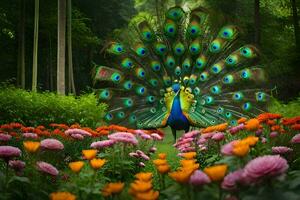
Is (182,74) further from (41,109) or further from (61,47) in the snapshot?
(61,47)

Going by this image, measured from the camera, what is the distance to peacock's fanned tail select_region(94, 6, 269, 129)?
12.2m

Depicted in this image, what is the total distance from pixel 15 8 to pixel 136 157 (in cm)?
2193

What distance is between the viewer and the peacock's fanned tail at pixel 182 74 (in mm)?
12211

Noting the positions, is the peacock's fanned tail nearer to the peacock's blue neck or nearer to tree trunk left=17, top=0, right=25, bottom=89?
the peacock's blue neck

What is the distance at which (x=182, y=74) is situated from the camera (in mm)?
13047

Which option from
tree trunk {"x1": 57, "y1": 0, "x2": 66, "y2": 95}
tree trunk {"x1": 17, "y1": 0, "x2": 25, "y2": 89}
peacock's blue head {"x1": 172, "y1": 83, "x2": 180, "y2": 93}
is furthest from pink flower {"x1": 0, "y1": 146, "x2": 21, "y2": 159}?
tree trunk {"x1": 17, "y1": 0, "x2": 25, "y2": 89}

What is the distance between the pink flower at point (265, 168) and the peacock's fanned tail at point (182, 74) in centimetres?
920

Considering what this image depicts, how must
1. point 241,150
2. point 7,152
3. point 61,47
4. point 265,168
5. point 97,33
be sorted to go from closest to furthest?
point 265,168, point 241,150, point 7,152, point 61,47, point 97,33

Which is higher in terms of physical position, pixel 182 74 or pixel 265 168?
pixel 182 74

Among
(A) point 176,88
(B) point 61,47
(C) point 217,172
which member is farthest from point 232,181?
(B) point 61,47

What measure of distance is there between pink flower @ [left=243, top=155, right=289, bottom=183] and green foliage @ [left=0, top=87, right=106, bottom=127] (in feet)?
31.3

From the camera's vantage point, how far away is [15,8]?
26.2 m

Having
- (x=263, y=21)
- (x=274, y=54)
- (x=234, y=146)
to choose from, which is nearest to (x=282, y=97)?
(x=274, y=54)

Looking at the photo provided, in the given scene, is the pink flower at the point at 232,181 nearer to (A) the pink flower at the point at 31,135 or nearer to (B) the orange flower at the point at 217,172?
(B) the orange flower at the point at 217,172
